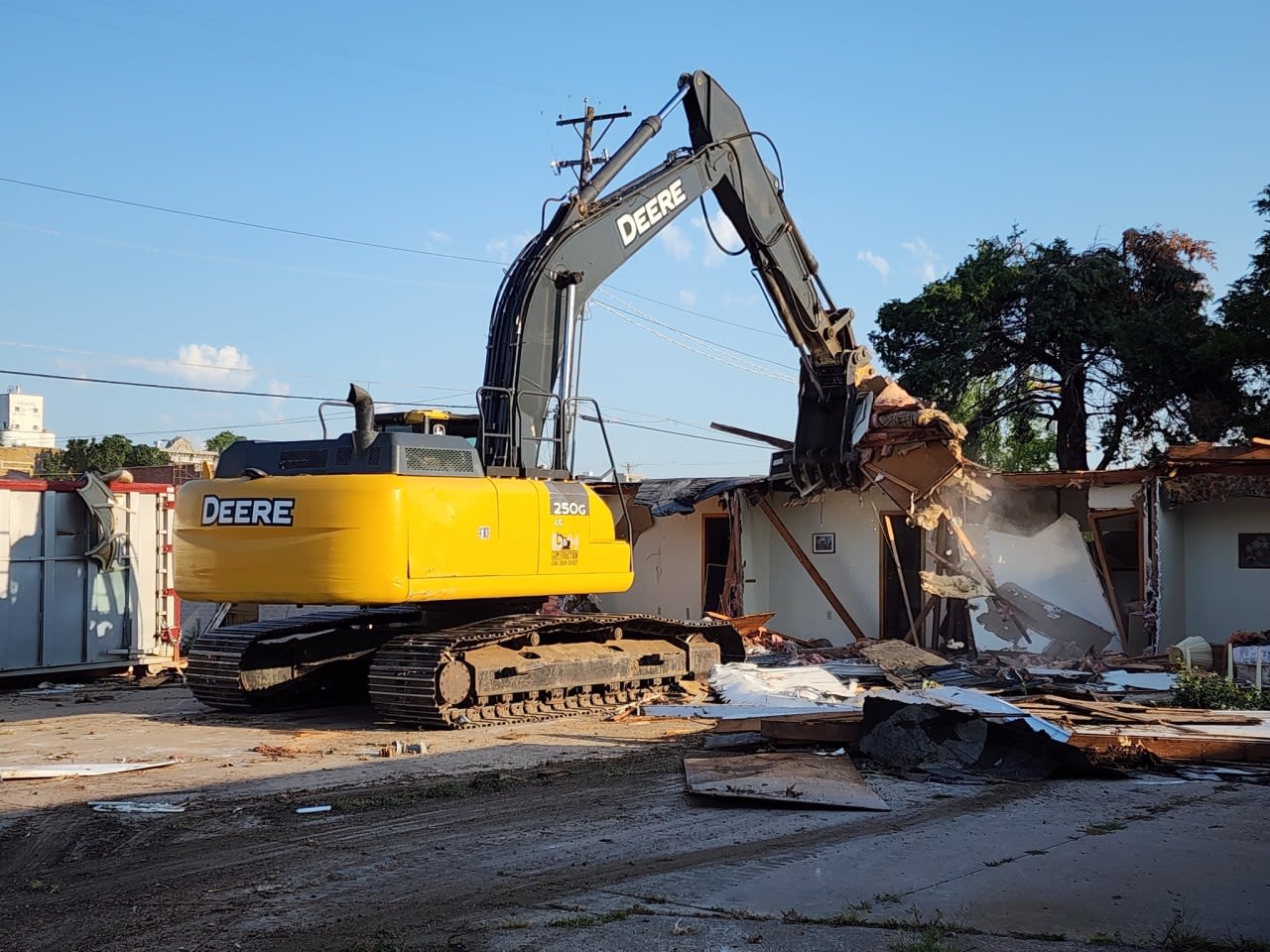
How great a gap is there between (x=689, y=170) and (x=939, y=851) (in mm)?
9246

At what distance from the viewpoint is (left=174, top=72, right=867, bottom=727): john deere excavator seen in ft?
35.4

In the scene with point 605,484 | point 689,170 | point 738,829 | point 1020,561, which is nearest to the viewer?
point 738,829

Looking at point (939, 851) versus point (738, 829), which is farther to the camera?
point (738, 829)

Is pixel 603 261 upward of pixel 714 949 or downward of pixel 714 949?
upward

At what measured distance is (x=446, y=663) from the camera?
442 inches

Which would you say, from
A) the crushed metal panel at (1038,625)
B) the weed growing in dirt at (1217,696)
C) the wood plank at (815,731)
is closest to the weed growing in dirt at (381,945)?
the wood plank at (815,731)

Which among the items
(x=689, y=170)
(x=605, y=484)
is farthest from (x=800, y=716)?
(x=605, y=484)

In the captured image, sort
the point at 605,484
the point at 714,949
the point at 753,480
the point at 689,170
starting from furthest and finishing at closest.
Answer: the point at 605,484, the point at 753,480, the point at 689,170, the point at 714,949

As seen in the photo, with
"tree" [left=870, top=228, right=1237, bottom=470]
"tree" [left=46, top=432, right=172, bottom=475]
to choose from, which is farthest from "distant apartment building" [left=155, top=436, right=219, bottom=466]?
"tree" [left=870, top=228, right=1237, bottom=470]

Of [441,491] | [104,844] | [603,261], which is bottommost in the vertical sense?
[104,844]

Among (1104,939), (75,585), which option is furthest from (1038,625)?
(1104,939)

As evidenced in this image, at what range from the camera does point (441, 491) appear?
11.0m

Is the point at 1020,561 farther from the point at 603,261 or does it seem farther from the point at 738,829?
the point at 738,829

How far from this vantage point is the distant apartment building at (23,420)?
69812 mm
